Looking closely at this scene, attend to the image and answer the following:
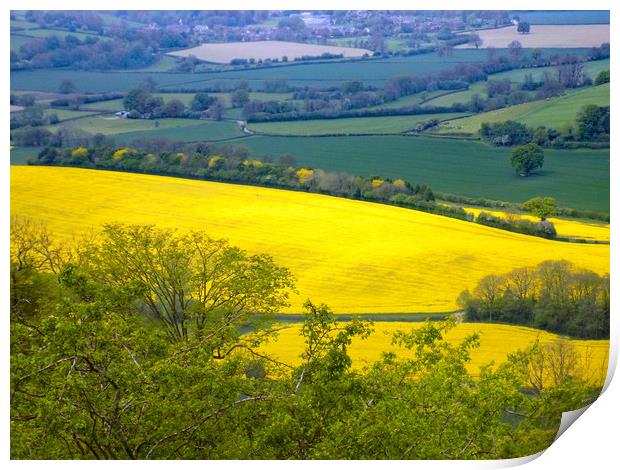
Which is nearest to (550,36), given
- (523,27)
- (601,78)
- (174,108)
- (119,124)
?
(523,27)

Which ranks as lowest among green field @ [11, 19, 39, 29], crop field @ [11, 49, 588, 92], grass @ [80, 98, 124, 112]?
grass @ [80, 98, 124, 112]

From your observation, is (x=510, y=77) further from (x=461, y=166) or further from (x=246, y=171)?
(x=246, y=171)

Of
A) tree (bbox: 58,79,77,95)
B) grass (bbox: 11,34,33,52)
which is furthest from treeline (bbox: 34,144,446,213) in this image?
grass (bbox: 11,34,33,52)

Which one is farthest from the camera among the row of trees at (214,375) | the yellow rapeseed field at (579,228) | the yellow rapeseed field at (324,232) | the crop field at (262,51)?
the crop field at (262,51)

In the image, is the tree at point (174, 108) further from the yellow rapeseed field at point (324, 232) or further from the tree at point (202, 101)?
the yellow rapeseed field at point (324, 232)

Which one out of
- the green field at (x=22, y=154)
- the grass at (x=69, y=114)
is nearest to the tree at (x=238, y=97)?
the grass at (x=69, y=114)

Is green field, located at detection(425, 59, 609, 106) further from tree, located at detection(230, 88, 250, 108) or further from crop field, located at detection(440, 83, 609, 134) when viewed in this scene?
tree, located at detection(230, 88, 250, 108)
